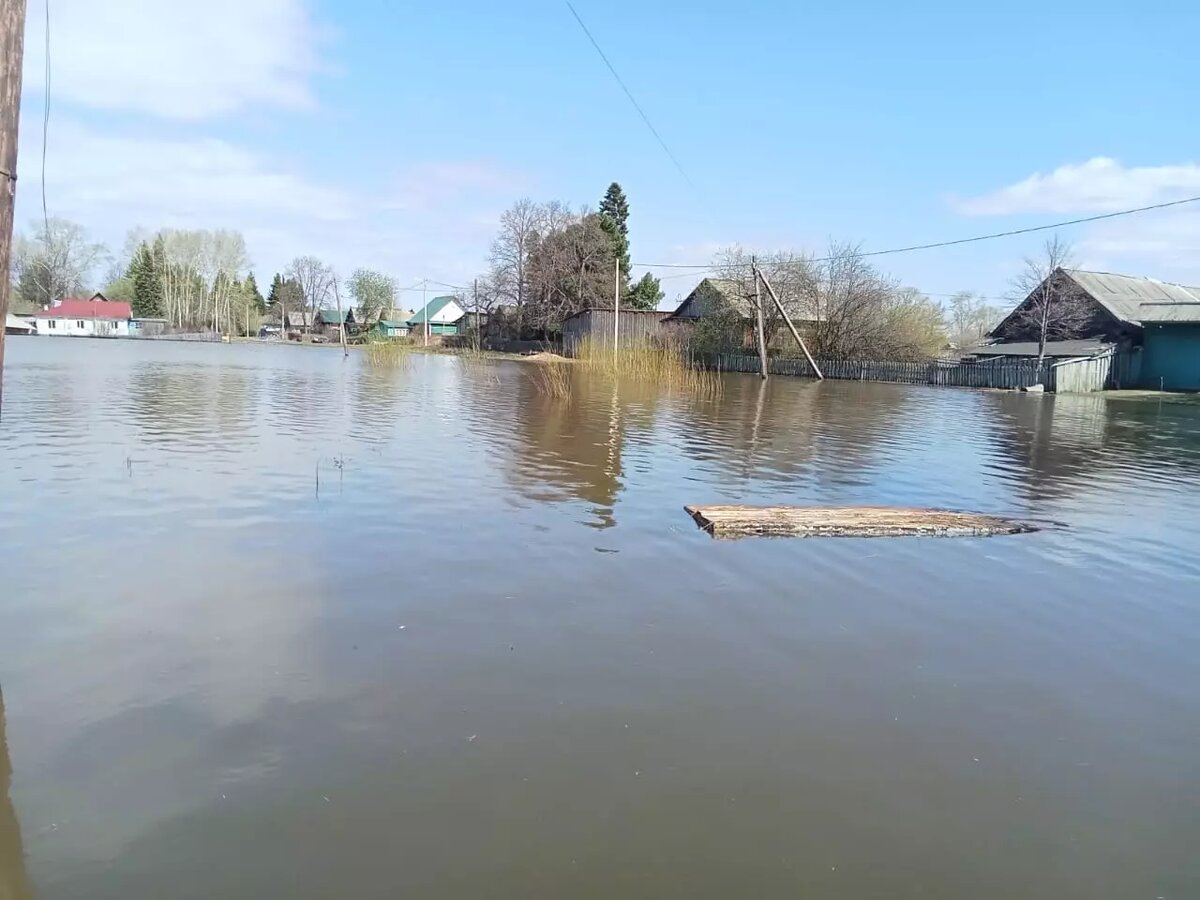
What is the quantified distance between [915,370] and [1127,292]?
13.5 metres

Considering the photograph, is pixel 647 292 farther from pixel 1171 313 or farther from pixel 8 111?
pixel 8 111

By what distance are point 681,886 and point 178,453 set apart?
10.4 metres

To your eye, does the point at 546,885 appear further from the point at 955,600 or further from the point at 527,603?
the point at 955,600

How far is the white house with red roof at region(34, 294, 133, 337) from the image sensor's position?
87.5m

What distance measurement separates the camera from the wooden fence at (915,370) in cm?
3766

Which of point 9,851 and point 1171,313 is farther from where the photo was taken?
point 1171,313

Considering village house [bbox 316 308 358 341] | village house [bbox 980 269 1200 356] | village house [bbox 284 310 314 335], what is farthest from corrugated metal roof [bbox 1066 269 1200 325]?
village house [bbox 284 310 314 335]

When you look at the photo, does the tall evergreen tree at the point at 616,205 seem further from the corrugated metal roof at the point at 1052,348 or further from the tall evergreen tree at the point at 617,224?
the corrugated metal roof at the point at 1052,348

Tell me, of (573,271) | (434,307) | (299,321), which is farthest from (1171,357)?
(299,321)

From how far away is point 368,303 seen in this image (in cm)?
10388

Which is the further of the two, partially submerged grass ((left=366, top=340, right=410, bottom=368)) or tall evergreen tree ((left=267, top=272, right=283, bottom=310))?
tall evergreen tree ((left=267, top=272, right=283, bottom=310))

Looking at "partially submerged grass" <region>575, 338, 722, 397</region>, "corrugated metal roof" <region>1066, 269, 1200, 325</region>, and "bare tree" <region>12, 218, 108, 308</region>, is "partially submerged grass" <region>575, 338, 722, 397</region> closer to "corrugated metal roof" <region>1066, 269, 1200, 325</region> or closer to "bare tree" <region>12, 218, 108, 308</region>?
"corrugated metal roof" <region>1066, 269, 1200, 325</region>

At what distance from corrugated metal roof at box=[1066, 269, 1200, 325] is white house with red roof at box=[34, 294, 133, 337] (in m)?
89.7

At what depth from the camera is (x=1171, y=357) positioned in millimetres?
39219
